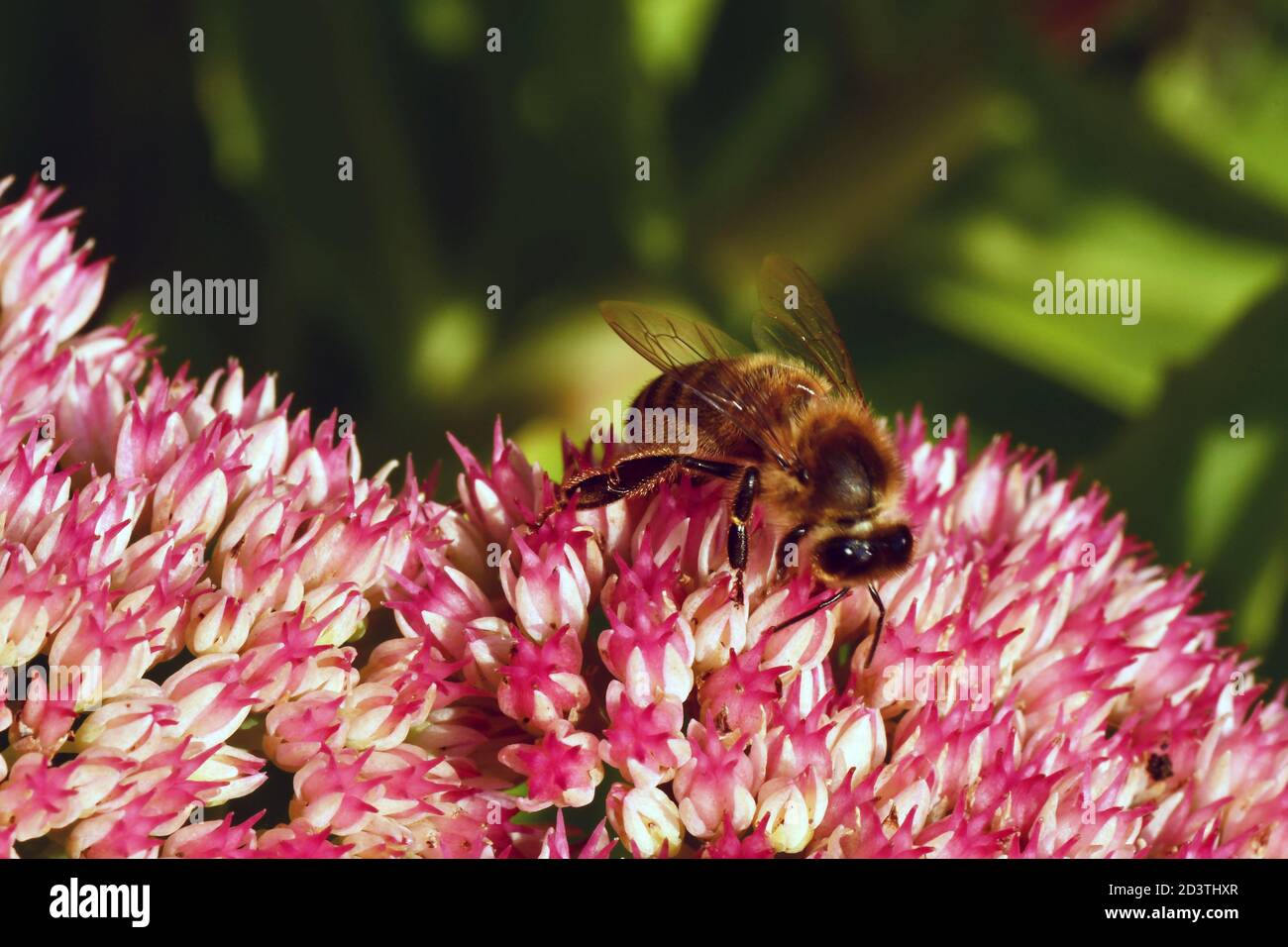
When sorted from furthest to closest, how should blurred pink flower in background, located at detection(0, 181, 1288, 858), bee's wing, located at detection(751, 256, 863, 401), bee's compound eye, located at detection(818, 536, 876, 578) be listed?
bee's wing, located at detection(751, 256, 863, 401)
bee's compound eye, located at detection(818, 536, 876, 578)
blurred pink flower in background, located at detection(0, 181, 1288, 858)

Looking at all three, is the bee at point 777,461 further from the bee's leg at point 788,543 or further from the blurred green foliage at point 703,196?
the blurred green foliage at point 703,196

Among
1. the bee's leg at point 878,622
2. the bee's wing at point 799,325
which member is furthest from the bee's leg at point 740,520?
the bee's wing at point 799,325

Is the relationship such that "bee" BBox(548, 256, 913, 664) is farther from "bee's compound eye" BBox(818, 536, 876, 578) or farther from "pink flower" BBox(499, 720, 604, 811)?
"pink flower" BBox(499, 720, 604, 811)

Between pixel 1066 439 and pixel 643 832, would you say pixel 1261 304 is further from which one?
pixel 643 832

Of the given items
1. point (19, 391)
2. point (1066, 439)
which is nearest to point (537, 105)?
point (1066, 439)

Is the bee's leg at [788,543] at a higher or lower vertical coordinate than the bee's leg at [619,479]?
lower

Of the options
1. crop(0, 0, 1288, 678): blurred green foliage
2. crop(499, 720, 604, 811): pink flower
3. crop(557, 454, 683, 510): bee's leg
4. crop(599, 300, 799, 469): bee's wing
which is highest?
crop(0, 0, 1288, 678): blurred green foliage

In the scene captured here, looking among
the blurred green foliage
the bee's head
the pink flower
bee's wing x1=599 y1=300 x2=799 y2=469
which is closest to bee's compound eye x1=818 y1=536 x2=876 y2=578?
the bee's head

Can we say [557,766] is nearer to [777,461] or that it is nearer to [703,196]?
[777,461]
